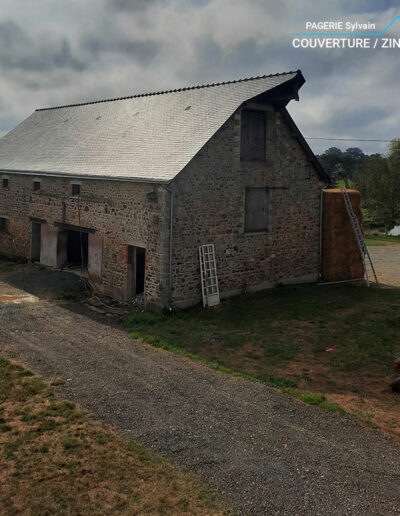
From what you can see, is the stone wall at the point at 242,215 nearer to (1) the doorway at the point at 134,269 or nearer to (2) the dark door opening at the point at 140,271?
(1) the doorway at the point at 134,269

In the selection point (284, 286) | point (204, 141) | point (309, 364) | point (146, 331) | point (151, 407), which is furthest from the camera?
point (284, 286)

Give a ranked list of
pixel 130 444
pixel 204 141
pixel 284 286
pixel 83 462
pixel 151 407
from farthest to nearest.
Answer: pixel 284 286 < pixel 204 141 < pixel 151 407 < pixel 130 444 < pixel 83 462

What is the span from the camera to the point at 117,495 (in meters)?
5.99

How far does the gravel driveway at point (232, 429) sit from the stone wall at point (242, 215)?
4345mm

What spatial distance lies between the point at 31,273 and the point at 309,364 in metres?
12.4

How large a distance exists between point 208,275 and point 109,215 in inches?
154

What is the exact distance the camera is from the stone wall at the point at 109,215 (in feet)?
46.5

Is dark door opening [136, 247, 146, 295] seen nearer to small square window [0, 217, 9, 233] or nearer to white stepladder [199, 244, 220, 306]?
white stepladder [199, 244, 220, 306]

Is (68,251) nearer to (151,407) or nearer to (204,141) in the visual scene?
(204,141)

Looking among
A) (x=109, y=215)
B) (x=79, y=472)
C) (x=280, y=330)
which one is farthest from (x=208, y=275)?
(x=79, y=472)

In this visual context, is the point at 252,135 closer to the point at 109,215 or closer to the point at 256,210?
the point at 256,210

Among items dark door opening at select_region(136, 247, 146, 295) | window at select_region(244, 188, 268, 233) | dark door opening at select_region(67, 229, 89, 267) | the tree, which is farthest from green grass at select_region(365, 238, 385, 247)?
dark door opening at select_region(136, 247, 146, 295)

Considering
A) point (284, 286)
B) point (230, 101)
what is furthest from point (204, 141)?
point (284, 286)

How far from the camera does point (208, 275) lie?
15047 mm
